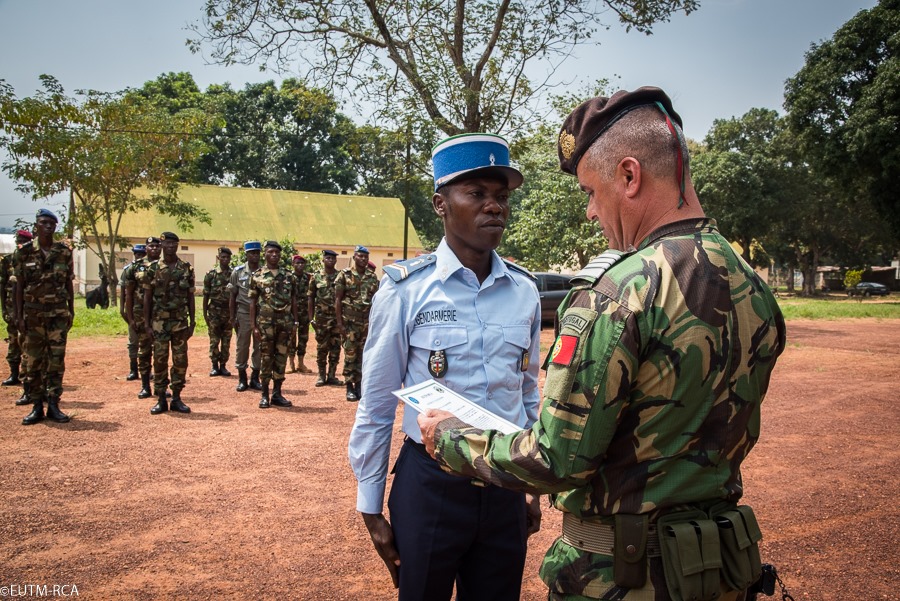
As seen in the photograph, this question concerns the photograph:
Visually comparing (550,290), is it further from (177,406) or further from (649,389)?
(649,389)

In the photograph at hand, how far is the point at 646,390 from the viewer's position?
1.40 metres

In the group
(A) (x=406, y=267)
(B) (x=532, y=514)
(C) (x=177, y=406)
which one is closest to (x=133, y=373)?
(C) (x=177, y=406)

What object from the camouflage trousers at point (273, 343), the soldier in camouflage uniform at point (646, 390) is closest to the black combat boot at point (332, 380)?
the camouflage trousers at point (273, 343)

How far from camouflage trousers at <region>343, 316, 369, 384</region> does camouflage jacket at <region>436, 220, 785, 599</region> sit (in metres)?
8.03

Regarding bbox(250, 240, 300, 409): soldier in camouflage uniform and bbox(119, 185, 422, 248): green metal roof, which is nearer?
bbox(250, 240, 300, 409): soldier in camouflage uniform

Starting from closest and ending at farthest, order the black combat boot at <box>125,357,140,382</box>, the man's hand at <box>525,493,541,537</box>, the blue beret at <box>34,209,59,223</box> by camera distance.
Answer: the man's hand at <box>525,493,541,537</box> < the blue beret at <box>34,209,59,223</box> < the black combat boot at <box>125,357,140,382</box>

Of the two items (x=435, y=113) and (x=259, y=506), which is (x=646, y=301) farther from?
(x=435, y=113)

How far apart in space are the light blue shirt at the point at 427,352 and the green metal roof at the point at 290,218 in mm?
34415

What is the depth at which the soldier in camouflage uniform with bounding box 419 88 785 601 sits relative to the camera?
1.39 meters

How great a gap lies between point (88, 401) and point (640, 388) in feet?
28.9

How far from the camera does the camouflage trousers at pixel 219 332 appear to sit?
1093 centimetres

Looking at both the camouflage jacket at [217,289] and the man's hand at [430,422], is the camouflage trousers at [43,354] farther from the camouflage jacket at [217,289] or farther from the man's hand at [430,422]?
the man's hand at [430,422]

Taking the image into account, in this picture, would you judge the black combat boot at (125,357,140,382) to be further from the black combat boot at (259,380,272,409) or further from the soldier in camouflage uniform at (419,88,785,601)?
the soldier in camouflage uniform at (419,88,785,601)
